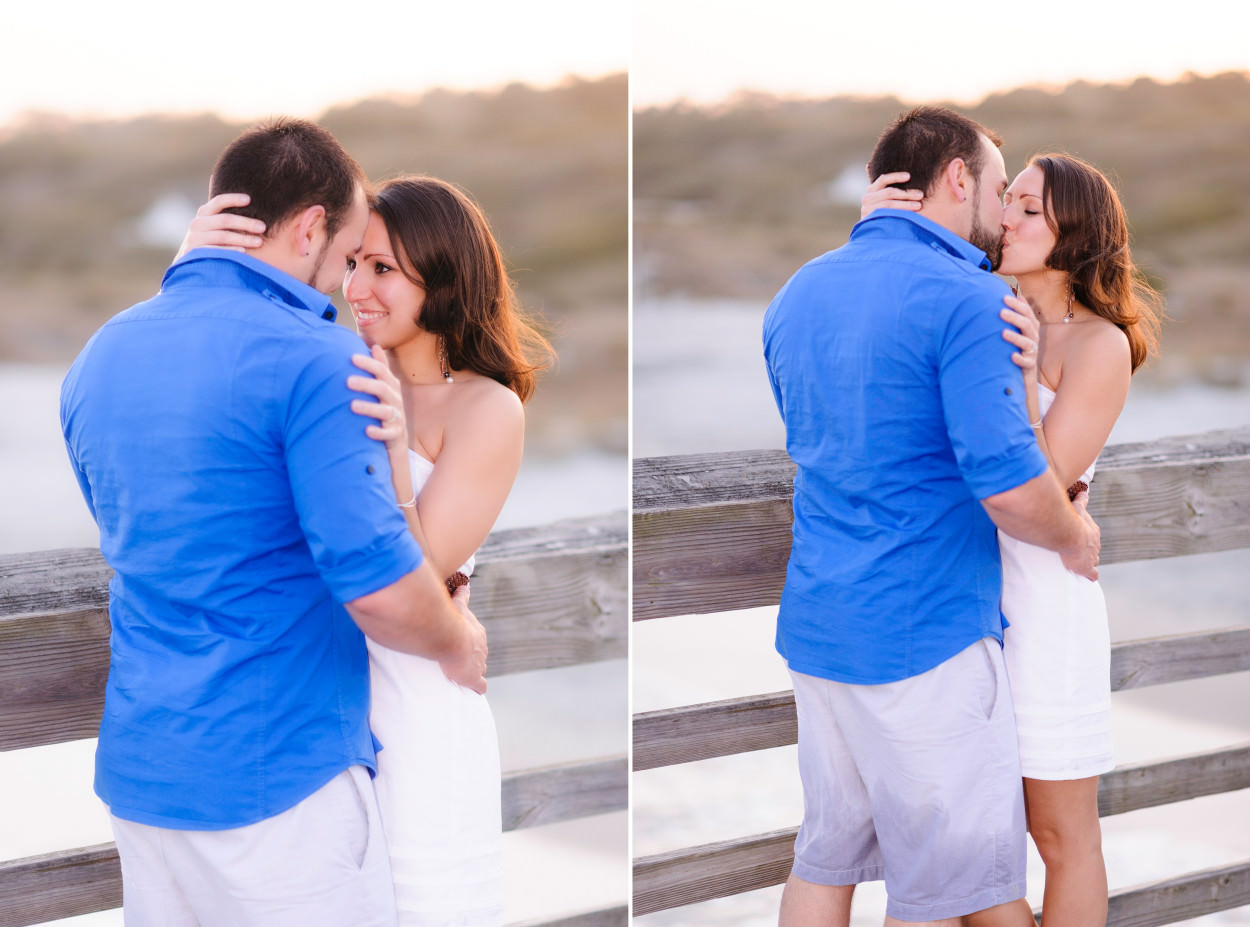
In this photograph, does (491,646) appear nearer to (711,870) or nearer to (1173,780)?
(711,870)

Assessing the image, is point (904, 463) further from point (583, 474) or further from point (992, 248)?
point (583, 474)

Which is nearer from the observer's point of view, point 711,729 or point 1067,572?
point 1067,572

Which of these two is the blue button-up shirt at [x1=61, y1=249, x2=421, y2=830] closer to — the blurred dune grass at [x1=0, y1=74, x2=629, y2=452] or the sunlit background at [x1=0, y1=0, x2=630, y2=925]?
the sunlit background at [x1=0, y1=0, x2=630, y2=925]

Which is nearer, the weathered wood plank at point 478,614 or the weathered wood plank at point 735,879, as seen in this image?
the weathered wood plank at point 478,614

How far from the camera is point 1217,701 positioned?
9055 mm

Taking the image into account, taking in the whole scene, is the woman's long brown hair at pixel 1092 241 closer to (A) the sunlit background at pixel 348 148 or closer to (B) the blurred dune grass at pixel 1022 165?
(A) the sunlit background at pixel 348 148

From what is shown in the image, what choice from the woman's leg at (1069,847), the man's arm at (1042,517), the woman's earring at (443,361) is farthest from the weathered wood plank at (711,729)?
the woman's earring at (443,361)

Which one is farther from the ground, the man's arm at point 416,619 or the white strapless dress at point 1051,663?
the man's arm at point 416,619

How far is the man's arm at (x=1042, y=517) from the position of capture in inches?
62.4

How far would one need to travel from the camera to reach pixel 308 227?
1430 mm

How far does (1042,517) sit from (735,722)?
0.88 meters

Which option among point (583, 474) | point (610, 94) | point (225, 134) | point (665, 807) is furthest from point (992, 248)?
point (610, 94)

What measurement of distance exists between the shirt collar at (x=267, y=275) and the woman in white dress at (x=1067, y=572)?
1.02 metres

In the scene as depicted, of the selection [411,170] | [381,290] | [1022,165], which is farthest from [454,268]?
[1022,165]
